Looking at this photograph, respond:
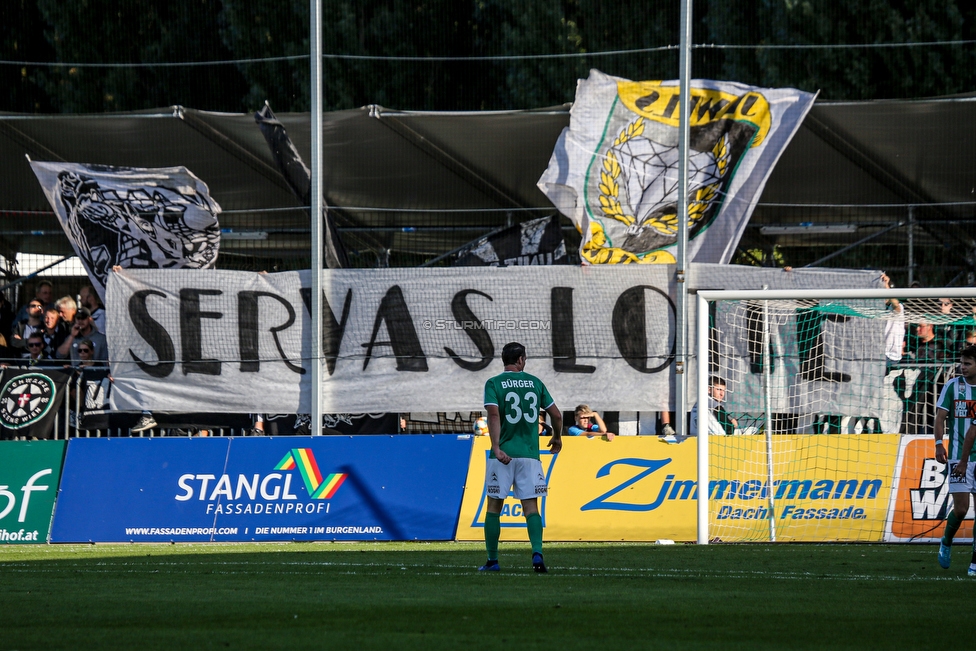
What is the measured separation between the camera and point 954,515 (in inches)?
401

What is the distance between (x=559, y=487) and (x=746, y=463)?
2.06 meters

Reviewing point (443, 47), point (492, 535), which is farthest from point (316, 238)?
point (443, 47)

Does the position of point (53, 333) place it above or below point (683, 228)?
below

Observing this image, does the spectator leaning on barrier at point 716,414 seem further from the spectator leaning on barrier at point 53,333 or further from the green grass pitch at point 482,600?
the spectator leaning on barrier at point 53,333

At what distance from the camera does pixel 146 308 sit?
15047mm

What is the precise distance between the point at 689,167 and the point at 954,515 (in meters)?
5.76

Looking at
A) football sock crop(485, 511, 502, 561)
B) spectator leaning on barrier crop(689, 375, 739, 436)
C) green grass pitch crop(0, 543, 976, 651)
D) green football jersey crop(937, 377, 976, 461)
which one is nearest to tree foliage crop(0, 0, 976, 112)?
spectator leaning on barrier crop(689, 375, 739, 436)

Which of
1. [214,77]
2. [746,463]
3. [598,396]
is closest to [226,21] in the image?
[214,77]

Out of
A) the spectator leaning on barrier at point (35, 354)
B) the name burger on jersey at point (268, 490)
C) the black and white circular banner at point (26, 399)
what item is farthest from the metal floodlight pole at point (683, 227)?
the spectator leaning on barrier at point (35, 354)

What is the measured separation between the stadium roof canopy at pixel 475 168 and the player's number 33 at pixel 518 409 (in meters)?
5.67

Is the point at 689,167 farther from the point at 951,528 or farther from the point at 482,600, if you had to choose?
the point at 482,600

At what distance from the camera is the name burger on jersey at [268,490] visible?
44.3 ft

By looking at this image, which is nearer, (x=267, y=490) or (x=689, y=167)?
(x=267, y=490)

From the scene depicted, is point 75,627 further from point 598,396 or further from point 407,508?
point 598,396
